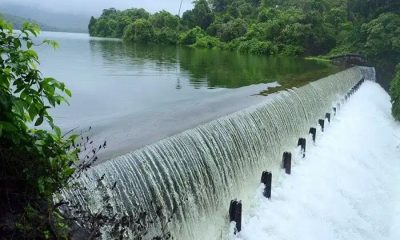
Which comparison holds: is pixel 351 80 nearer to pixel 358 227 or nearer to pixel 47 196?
pixel 358 227

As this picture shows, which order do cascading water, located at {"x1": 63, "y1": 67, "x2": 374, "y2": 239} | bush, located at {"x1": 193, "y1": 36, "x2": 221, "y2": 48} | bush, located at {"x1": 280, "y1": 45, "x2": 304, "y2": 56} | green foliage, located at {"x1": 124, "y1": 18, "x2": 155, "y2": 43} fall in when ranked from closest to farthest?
cascading water, located at {"x1": 63, "y1": 67, "x2": 374, "y2": 239}
bush, located at {"x1": 280, "y1": 45, "x2": 304, "y2": 56}
bush, located at {"x1": 193, "y1": 36, "x2": 221, "y2": 48}
green foliage, located at {"x1": 124, "y1": 18, "x2": 155, "y2": 43}

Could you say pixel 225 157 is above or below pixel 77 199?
below

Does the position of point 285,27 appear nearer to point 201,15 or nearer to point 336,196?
point 201,15

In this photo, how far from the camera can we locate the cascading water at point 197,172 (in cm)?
595

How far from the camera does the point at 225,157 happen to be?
8703 mm

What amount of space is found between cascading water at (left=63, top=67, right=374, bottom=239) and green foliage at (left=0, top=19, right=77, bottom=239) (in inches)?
36.8

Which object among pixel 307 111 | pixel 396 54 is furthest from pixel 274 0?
pixel 307 111

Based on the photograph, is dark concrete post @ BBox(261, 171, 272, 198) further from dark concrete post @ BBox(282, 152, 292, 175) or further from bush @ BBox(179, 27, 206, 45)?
bush @ BBox(179, 27, 206, 45)

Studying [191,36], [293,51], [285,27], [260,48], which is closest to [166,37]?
[191,36]

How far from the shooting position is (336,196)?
9.96m

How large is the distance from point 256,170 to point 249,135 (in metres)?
0.88

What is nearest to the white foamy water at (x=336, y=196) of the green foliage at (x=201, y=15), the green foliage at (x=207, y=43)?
the green foliage at (x=207, y=43)

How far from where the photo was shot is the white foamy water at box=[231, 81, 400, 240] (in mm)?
8305

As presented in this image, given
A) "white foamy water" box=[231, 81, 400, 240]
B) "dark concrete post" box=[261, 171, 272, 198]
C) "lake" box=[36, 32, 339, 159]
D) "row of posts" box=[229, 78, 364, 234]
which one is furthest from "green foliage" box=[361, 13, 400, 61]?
"dark concrete post" box=[261, 171, 272, 198]
